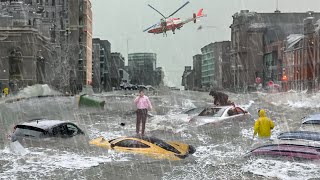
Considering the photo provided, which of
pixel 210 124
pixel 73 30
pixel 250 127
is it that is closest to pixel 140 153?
pixel 210 124

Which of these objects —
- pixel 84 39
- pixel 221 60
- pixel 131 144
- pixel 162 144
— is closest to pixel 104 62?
pixel 84 39

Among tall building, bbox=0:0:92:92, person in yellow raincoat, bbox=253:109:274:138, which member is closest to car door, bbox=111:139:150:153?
person in yellow raincoat, bbox=253:109:274:138

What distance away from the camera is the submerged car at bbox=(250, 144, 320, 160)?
40.5 feet

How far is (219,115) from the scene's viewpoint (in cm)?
2092

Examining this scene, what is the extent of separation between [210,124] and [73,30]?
92.9 meters

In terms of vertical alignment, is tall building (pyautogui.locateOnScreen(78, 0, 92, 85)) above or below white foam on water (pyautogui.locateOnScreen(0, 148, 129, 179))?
above

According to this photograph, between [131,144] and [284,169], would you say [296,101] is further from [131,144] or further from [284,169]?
[284,169]

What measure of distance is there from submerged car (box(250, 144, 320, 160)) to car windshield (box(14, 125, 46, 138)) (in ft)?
21.9

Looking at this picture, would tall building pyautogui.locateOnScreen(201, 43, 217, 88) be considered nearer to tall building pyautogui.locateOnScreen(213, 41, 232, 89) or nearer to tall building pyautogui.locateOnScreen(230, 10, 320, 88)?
tall building pyautogui.locateOnScreen(213, 41, 232, 89)

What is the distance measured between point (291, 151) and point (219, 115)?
8480 millimetres

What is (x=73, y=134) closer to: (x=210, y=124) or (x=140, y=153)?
(x=140, y=153)

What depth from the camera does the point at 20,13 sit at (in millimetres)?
76562

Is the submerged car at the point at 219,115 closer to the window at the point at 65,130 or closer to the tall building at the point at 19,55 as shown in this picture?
the window at the point at 65,130

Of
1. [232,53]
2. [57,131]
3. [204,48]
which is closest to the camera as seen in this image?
[57,131]
